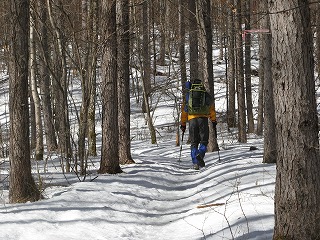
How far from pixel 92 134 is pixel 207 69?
4449 mm

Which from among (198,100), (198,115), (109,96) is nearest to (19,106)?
(109,96)

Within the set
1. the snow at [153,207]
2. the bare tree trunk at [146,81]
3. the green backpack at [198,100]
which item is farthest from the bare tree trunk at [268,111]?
the bare tree trunk at [146,81]

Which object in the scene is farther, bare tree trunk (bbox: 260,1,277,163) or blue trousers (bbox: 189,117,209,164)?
blue trousers (bbox: 189,117,209,164)

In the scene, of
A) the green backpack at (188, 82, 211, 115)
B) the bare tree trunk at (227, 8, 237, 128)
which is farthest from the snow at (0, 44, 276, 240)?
the bare tree trunk at (227, 8, 237, 128)

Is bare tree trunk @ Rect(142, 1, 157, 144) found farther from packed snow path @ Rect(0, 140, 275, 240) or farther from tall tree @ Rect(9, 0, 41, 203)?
tall tree @ Rect(9, 0, 41, 203)

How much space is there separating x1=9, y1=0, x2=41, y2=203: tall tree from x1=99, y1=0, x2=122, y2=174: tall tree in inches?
132

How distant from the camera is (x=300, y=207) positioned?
4.59m

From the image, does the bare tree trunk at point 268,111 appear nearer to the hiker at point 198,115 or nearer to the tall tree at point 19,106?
the hiker at point 198,115

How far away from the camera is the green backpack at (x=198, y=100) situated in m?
11.9

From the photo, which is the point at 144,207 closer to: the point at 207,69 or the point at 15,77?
the point at 15,77

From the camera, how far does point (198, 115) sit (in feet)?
39.7

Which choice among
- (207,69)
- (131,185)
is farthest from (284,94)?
(207,69)

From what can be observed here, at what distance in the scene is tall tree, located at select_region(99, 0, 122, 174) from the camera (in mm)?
10609

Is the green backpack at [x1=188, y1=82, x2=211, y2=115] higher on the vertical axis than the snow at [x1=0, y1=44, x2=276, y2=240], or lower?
higher
